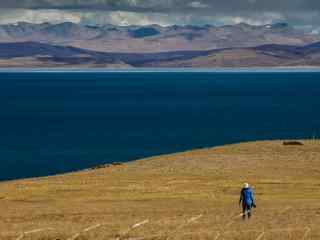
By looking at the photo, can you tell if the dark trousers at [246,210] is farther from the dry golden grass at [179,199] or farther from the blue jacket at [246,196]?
the dry golden grass at [179,199]

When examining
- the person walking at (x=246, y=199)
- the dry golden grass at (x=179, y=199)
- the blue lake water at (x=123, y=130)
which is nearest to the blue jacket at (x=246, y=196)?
the person walking at (x=246, y=199)

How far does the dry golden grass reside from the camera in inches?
1297

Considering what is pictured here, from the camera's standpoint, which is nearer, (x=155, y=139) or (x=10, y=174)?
(x=10, y=174)

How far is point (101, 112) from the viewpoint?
181 metres

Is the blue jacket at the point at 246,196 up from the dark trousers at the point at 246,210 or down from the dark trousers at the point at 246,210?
up

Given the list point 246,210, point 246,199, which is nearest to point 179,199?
point 246,210

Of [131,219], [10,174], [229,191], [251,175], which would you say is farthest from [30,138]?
[131,219]

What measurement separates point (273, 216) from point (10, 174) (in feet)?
167

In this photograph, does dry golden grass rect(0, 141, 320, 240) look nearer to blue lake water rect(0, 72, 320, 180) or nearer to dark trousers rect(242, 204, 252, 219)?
dark trousers rect(242, 204, 252, 219)

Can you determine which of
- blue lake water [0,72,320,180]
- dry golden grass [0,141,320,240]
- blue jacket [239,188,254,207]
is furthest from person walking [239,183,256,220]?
blue lake water [0,72,320,180]

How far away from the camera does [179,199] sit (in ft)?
155

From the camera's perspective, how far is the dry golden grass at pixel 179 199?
32.9 m

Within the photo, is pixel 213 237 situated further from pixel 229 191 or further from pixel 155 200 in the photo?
pixel 229 191

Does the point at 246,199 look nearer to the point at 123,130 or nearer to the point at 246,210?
the point at 246,210
